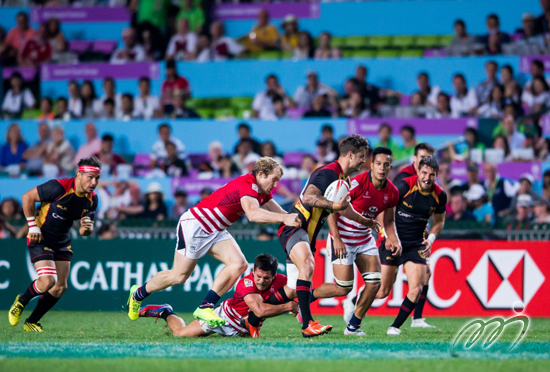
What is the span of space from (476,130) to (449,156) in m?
1.00

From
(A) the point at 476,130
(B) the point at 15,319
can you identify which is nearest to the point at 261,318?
(B) the point at 15,319

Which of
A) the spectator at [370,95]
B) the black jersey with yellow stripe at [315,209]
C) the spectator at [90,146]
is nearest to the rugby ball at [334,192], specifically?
the black jersey with yellow stripe at [315,209]

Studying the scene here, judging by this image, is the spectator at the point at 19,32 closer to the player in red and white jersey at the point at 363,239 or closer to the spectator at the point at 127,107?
the spectator at the point at 127,107

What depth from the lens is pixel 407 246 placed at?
10.5m

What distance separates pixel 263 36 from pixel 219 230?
10844 mm

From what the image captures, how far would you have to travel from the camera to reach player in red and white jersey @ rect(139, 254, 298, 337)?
29.6 ft

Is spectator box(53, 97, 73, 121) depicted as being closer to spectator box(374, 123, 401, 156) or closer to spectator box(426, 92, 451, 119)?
spectator box(374, 123, 401, 156)

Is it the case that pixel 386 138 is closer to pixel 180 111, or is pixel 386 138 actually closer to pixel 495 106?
pixel 495 106

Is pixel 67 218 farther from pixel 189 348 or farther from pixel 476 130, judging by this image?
pixel 476 130

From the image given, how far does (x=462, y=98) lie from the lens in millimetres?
17250

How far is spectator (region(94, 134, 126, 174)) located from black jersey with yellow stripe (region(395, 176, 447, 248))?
7835mm

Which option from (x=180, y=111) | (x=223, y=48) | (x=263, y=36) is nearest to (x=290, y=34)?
(x=263, y=36)

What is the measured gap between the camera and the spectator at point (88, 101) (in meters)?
18.4

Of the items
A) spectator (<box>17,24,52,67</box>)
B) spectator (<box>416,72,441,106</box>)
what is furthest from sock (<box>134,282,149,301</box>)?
spectator (<box>17,24,52,67</box>)
